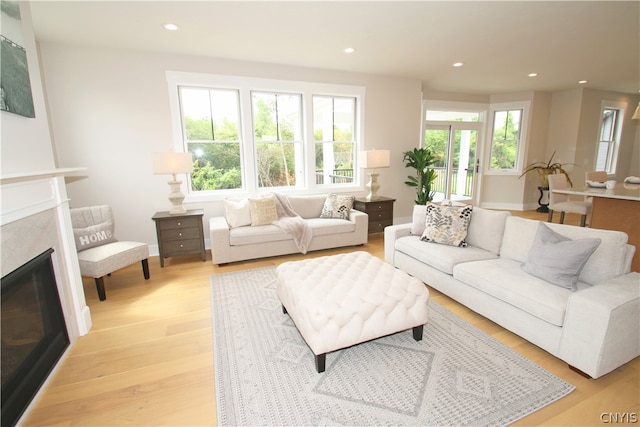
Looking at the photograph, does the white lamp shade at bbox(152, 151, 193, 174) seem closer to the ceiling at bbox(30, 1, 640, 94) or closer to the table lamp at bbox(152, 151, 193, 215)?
the table lamp at bbox(152, 151, 193, 215)

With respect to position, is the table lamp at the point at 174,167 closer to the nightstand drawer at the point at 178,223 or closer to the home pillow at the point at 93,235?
the nightstand drawer at the point at 178,223

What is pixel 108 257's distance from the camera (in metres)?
2.89

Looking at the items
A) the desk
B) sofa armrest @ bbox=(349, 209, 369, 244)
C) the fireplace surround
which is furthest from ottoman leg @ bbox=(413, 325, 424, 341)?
the desk

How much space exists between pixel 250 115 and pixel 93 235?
252cm

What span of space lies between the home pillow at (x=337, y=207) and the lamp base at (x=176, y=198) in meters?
2.00

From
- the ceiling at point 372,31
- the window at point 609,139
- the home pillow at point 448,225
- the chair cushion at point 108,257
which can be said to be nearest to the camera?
the ceiling at point 372,31

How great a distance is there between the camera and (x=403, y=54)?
3971mm

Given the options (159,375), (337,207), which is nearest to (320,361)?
(159,375)

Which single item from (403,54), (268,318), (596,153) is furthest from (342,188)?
(596,153)

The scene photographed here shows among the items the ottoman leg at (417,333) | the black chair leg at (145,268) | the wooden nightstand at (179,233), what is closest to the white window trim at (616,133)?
the ottoman leg at (417,333)

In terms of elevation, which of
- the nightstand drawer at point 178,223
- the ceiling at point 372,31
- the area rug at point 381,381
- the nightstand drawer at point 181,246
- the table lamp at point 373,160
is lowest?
the area rug at point 381,381

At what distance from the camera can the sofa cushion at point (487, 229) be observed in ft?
9.26

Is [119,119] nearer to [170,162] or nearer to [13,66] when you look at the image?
[170,162]

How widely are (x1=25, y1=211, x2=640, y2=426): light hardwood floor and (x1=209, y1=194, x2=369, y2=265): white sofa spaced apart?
84 centimetres
